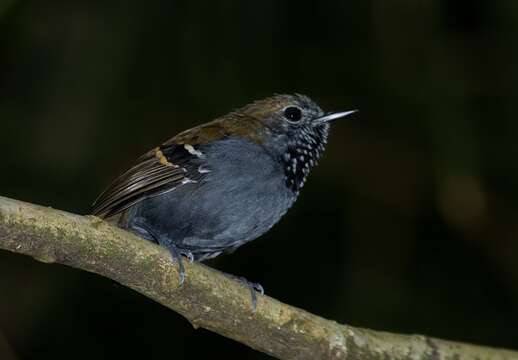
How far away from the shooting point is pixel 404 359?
432 centimetres

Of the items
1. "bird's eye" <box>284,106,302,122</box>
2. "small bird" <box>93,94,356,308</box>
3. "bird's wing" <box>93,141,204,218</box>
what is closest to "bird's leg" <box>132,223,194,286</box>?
"small bird" <box>93,94,356,308</box>

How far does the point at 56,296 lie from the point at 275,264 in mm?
1926

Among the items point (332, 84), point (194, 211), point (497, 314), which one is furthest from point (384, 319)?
point (194, 211)

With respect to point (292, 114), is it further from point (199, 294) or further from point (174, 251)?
point (199, 294)

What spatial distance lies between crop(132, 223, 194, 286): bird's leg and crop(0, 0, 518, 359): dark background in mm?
1882

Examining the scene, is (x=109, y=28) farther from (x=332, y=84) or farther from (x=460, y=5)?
(x=460, y=5)

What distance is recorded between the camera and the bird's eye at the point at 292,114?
17.9 feet

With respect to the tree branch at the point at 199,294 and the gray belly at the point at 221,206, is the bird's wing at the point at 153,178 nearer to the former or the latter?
the gray belly at the point at 221,206

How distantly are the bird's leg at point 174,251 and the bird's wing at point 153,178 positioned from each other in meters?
0.18

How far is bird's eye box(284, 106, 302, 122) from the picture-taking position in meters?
5.44

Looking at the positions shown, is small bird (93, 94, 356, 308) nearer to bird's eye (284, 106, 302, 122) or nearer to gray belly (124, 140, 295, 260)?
gray belly (124, 140, 295, 260)

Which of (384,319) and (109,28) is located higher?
(109,28)

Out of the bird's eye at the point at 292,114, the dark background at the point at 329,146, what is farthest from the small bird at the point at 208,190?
the dark background at the point at 329,146

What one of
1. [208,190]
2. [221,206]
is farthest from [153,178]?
[221,206]
